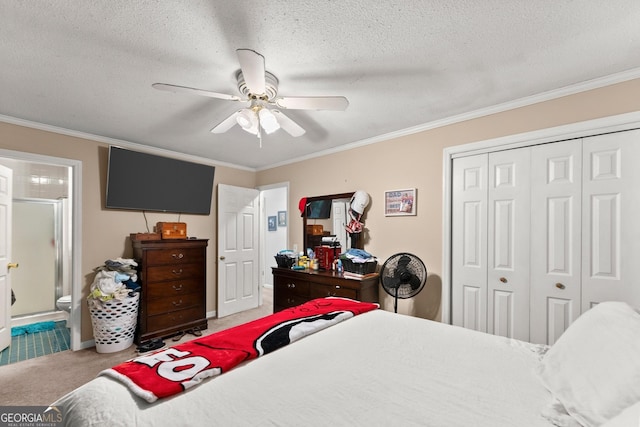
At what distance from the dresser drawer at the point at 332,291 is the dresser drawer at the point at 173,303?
5.13ft

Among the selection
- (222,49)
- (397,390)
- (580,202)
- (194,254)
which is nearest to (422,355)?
(397,390)

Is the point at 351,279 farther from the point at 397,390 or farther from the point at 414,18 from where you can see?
the point at 414,18

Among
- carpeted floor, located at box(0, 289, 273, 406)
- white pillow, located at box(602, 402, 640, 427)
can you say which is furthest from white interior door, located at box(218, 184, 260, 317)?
white pillow, located at box(602, 402, 640, 427)

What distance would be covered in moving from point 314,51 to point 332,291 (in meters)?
2.31

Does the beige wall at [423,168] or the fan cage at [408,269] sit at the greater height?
the beige wall at [423,168]

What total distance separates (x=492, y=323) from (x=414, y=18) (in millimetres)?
2447

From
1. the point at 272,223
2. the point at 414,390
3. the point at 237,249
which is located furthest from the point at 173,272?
the point at 414,390

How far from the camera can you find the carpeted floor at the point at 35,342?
2943 millimetres

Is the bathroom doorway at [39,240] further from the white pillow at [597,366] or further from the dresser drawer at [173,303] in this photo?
the white pillow at [597,366]

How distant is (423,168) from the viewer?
2.95 metres

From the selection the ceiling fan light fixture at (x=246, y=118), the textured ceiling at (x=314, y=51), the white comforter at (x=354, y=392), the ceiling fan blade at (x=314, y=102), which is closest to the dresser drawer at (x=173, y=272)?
the textured ceiling at (x=314, y=51)

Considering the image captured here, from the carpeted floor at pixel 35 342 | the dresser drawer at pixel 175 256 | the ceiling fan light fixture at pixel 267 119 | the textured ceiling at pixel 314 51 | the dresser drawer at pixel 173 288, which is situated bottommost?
the carpeted floor at pixel 35 342

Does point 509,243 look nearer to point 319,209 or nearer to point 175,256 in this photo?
point 319,209

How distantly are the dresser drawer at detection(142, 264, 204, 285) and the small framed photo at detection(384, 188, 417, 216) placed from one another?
2507 mm
